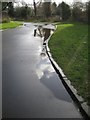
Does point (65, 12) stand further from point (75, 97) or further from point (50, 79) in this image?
point (75, 97)

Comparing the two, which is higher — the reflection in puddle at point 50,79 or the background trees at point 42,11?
the background trees at point 42,11

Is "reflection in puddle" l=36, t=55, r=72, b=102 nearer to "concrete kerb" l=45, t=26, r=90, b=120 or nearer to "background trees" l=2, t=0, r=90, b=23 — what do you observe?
"concrete kerb" l=45, t=26, r=90, b=120

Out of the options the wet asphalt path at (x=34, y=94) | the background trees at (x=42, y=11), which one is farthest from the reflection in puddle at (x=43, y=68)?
the background trees at (x=42, y=11)

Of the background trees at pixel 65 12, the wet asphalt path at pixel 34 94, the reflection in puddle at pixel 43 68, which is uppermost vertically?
the background trees at pixel 65 12

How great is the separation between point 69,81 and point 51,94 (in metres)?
1.17

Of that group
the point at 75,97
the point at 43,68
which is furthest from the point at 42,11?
the point at 75,97

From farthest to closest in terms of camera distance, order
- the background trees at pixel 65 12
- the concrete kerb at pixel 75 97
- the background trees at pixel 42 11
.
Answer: the background trees at pixel 42 11 → the background trees at pixel 65 12 → the concrete kerb at pixel 75 97

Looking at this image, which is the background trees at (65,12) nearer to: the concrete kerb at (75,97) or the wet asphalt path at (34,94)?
the wet asphalt path at (34,94)

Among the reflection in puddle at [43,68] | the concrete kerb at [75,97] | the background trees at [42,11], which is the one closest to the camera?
the concrete kerb at [75,97]

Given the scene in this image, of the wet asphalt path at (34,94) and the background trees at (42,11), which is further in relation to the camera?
the background trees at (42,11)

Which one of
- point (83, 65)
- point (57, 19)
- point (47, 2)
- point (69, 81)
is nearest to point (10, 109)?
point (69, 81)

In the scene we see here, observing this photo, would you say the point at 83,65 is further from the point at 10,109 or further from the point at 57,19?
the point at 57,19

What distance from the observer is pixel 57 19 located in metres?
68.8

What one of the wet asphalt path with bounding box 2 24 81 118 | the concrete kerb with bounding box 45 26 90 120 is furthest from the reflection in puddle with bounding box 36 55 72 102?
the concrete kerb with bounding box 45 26 90 120
